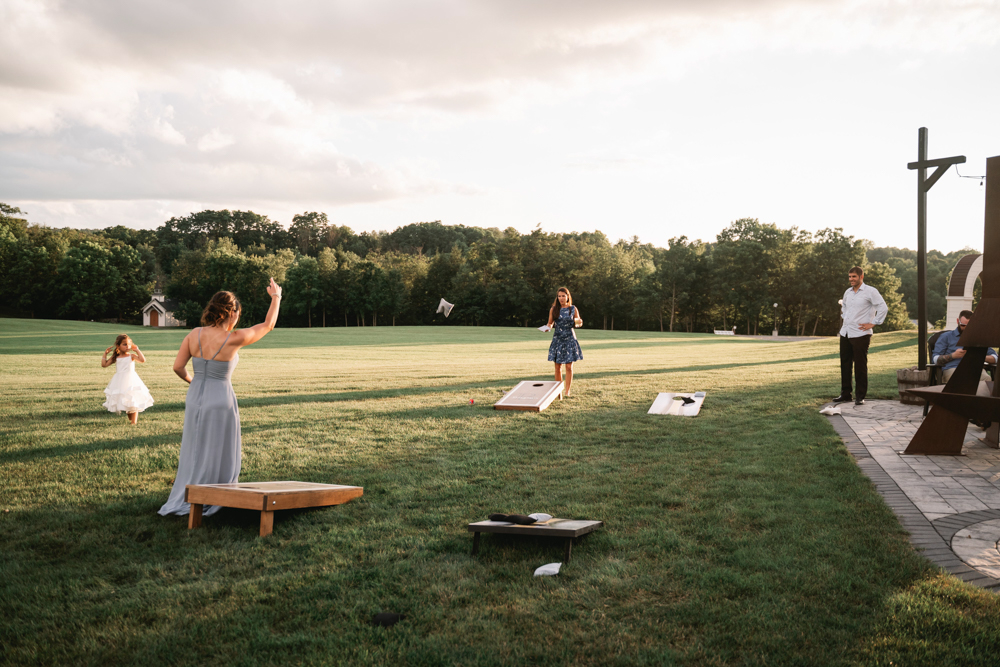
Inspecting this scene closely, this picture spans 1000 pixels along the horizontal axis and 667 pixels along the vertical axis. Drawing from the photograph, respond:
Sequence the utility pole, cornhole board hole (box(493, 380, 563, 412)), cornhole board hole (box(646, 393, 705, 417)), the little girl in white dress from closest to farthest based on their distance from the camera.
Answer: the little girl in white dress → cornhole board hole (box(646, 393, 705, 417)) → cornhole board hole (box(493, 380, 563, 412)) → the utility pole

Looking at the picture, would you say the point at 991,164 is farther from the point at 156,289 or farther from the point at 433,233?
the point at 433,233

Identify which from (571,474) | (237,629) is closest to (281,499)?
(237,629)

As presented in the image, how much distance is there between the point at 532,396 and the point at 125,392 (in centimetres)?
659

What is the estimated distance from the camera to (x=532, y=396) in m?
11.3

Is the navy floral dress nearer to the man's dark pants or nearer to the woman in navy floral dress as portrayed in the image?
the woman in navy floral dress

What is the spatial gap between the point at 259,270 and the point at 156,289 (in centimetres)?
1410

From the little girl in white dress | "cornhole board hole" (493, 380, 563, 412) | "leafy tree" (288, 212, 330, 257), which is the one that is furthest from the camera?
"leafy tree" (288, 212, 330, 257)

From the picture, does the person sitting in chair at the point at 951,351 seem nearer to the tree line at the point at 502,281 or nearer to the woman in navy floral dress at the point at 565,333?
the woman in navy floral dress at the point at 565,333

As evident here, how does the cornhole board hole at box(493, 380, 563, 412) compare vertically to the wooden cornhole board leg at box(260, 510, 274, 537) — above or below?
above

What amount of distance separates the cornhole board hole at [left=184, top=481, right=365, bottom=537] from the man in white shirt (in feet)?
31.1

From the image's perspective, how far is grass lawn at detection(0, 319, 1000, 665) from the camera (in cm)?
330

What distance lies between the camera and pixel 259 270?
2800 inches

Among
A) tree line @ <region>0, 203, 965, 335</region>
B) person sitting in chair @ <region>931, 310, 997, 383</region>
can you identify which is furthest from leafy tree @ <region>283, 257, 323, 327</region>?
person sitting in chair @ <region>931, 310, 997, 383</region>

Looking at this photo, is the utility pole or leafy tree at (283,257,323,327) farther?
leafy tree at (283,257,323,327)
